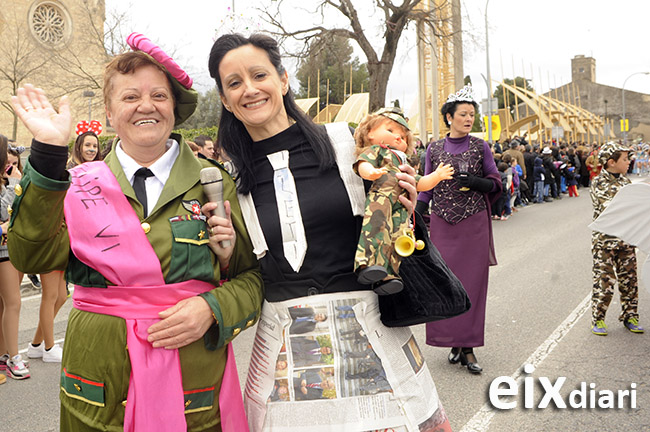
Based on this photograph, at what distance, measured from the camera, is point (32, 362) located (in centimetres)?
573

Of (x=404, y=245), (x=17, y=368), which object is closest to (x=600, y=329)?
(x=404, y=245)

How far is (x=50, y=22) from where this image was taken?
33.9 m

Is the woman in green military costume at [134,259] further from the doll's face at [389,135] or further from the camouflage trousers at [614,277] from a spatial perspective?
the camouflage trousers at [614,277]

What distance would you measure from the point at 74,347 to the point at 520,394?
11.5 ft

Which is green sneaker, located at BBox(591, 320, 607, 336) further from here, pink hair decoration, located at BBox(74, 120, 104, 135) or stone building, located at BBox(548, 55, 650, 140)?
stone building, located at BBox(548, 55, 650, 140)

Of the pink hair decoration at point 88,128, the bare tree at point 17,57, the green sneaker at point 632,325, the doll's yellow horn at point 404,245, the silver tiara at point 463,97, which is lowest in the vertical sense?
the green sneaker at point 632,325

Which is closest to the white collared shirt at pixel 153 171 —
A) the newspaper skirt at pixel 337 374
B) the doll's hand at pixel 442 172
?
the newspaper skirt at pixel 337 374

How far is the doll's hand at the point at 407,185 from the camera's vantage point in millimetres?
2219

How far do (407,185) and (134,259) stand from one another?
3.26ft

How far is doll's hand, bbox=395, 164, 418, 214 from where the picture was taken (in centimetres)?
222

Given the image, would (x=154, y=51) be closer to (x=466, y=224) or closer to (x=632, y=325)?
(x=466, y=224)

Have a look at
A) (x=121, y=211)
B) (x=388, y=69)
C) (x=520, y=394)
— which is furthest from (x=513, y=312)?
(x=388, y=69)

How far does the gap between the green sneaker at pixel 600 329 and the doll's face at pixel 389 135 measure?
14.3 feet

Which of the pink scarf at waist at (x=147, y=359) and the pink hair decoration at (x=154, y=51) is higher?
the pink hair decoration at (x=154, y=51)
